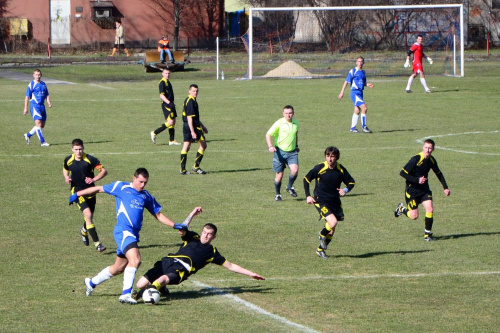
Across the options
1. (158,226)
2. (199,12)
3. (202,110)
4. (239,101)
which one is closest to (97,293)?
(158,226)

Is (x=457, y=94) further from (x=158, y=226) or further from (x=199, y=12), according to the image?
(x=199, y=12)

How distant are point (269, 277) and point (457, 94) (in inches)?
1218

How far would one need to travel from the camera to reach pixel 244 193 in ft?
66.1

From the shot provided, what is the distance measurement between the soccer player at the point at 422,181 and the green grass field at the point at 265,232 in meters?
0.47

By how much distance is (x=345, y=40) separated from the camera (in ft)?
179

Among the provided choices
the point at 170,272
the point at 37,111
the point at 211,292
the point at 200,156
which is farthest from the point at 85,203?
the point at 37,111

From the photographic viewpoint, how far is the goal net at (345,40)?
5094 cm

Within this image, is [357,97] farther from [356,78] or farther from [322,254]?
[322,254]

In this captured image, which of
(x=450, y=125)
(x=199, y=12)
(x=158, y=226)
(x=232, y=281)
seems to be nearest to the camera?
(x=232, y=281)

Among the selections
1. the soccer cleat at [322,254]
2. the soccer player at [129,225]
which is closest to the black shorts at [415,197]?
the soccer cleat at [322,254]

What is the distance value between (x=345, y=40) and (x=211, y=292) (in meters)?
44.1

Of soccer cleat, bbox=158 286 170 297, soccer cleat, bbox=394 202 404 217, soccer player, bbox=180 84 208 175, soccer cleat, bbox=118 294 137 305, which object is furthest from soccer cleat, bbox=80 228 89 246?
soccer player, bbox=180 84 208 175

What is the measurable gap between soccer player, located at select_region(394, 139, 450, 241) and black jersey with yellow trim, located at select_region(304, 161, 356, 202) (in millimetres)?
1899

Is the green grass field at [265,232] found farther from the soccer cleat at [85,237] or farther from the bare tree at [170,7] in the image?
the bare tree at [170,7]
